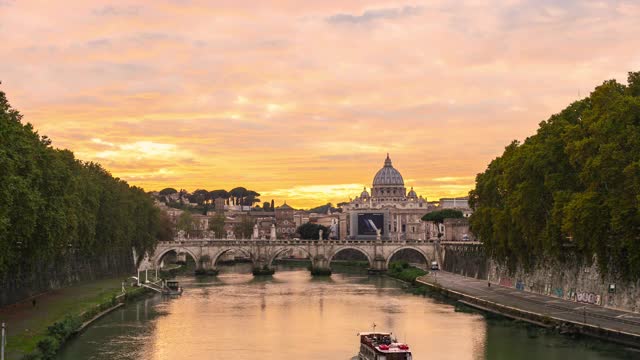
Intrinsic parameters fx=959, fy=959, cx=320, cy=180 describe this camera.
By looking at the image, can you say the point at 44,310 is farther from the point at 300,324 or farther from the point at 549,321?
the point at 549,321

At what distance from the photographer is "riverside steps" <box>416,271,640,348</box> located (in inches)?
1821

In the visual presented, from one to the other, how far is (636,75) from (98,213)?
52.7 metres

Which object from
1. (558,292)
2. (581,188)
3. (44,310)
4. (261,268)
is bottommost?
(44,310)

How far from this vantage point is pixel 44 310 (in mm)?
56656

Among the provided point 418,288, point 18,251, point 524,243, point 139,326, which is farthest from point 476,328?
point 418,288

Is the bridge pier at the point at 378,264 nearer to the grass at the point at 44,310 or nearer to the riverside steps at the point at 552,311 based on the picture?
the riverside steps at the point at 552,311

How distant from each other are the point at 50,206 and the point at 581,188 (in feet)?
105

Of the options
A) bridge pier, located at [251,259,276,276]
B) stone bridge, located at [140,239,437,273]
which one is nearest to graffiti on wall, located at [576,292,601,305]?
stone bridge, located at [140,239,437,273]

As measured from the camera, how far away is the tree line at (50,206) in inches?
1780

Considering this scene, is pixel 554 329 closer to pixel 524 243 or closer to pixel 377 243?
pixel 524 243

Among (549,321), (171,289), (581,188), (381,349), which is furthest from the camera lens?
(171,289)

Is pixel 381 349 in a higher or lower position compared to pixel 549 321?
lower

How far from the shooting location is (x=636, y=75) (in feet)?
170

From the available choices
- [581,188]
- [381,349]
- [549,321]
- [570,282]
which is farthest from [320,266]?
[381,349]
